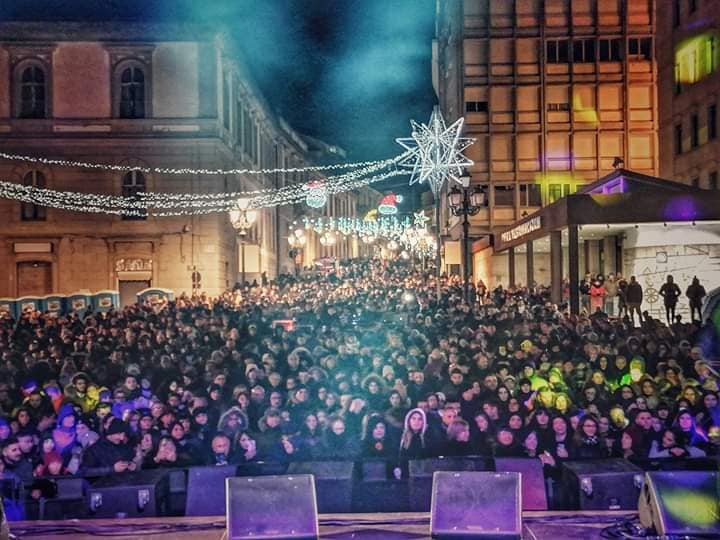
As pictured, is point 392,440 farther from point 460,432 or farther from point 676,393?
point 676,393

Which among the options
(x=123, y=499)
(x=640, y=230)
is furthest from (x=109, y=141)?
(x=123, y=499)

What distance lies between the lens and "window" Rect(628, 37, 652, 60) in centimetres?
5306

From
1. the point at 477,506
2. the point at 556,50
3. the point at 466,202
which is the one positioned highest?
the point at 556,50

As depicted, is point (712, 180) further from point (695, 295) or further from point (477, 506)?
point (477, 506)

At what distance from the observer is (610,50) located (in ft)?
175

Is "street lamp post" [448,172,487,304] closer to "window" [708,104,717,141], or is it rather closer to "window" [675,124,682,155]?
"window" [708,104,717,141]

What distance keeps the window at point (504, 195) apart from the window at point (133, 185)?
22364 millimetres

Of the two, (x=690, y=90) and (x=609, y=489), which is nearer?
(x=609, y=489)

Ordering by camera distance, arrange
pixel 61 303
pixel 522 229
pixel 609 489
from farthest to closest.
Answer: pixel 522 229 < pixel 61 303 < pixel 609 489

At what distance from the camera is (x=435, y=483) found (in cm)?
761

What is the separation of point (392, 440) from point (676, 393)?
4142 mm

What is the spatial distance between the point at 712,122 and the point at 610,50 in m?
18.3

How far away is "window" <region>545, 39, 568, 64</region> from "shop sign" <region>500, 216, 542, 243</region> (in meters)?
22.3

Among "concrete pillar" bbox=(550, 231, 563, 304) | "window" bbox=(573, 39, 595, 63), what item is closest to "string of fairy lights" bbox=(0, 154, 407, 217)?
"concrete pillar" bbox=(550, 231, 563, 304)
